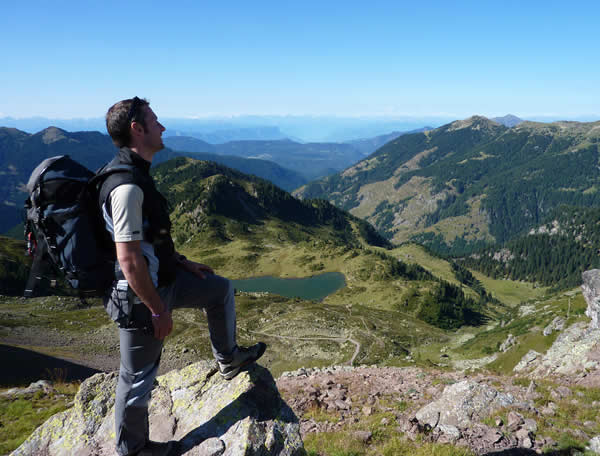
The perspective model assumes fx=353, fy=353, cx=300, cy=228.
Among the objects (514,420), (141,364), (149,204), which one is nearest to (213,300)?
(141,364)

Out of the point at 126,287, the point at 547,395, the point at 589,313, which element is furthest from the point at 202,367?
the point at 589,313

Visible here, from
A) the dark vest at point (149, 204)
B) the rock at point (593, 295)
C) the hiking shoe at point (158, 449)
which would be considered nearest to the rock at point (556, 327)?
the rock at point (593, 295)

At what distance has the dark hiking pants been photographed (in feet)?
21.1

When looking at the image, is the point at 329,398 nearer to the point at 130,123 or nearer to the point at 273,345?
the point at 130,123

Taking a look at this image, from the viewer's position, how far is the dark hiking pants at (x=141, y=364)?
6.43m

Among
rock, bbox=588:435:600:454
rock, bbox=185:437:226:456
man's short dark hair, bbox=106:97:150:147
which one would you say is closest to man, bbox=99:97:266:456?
man's short dark hair, bbox=106:97:150:147

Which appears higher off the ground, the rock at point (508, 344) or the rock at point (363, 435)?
the rock at point (363, 435)

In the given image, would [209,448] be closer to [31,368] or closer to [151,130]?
[151,130]

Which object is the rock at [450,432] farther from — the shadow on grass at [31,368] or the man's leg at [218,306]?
the shadow on grass at [31,368]

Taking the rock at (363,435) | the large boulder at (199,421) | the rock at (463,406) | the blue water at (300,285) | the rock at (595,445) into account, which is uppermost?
the large boulder at (199,421)

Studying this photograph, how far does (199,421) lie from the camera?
826 cm

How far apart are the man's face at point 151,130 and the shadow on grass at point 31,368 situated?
39.3 m

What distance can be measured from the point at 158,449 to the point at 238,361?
2.32m

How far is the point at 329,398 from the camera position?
57.1 feet
